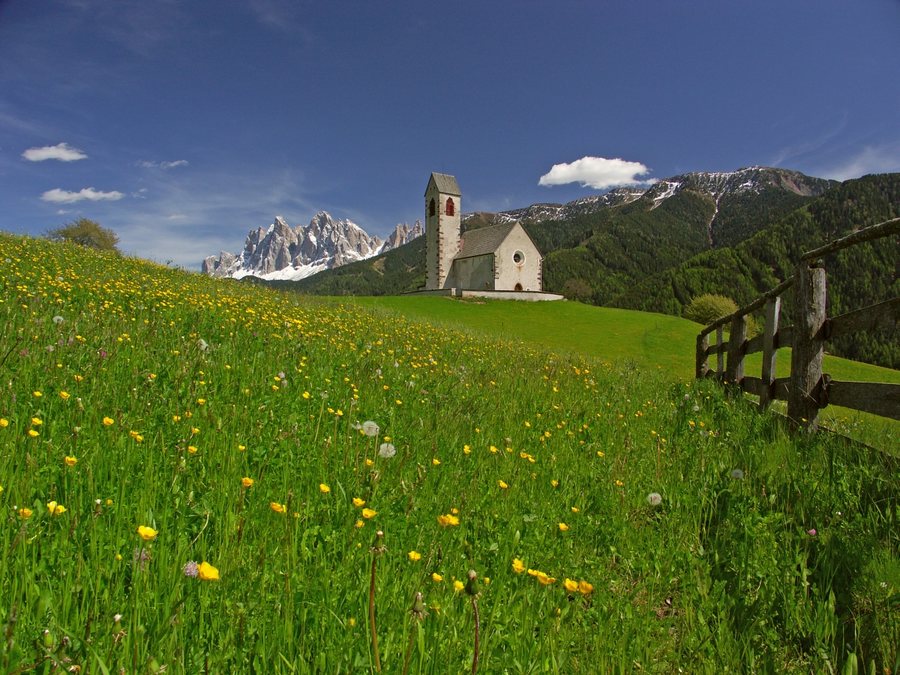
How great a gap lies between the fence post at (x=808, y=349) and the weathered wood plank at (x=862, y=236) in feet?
0.63

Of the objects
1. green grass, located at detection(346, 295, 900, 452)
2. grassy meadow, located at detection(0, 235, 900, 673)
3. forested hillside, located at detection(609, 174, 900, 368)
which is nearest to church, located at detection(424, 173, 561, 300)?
green grass, located at detection(346, 295, 900, 452)

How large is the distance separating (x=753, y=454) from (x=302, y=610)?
4.35m

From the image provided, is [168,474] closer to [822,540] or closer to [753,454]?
[822,540]

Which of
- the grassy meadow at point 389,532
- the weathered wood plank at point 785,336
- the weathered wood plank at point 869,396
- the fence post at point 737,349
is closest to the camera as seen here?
the grassy meadow at point 389,532

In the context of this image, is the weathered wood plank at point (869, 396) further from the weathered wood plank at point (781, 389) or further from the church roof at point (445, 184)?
the church roof at point (445, 184)

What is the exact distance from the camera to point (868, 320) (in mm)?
4430

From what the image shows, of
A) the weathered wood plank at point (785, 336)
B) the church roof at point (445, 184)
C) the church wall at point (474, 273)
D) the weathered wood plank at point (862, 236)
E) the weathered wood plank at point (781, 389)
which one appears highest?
the church roof at point (445, 184)

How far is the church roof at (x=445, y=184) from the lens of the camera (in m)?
61.6

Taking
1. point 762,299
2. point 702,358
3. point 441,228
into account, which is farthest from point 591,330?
point 441,228

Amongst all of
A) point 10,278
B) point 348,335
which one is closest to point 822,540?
point 348,335

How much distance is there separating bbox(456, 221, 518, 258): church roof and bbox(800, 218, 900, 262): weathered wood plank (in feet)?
168

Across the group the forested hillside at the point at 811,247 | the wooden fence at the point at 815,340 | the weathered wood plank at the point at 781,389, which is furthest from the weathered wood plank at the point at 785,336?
the forested hillside at the point at 811,247

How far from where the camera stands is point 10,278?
7547mm

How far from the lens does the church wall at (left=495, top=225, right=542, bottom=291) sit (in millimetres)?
56156
